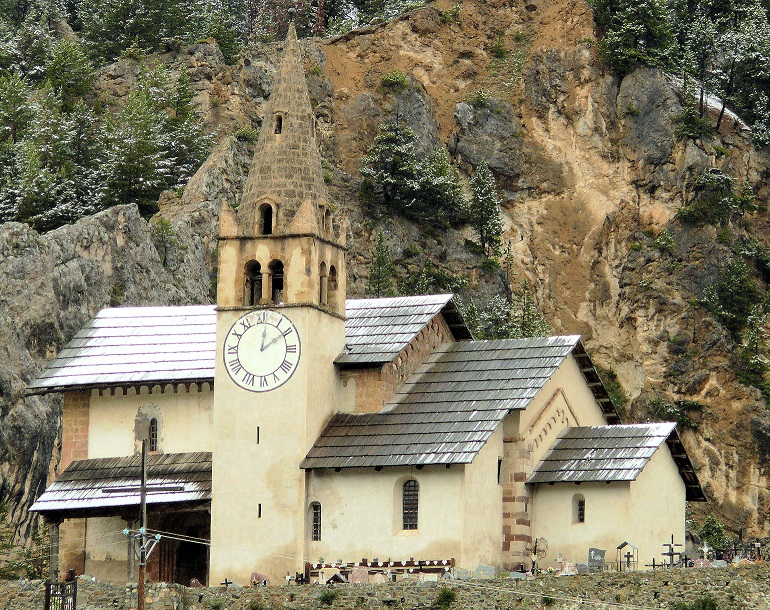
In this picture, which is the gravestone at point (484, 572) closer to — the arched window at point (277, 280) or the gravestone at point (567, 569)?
the gravestone at point (567, 569)

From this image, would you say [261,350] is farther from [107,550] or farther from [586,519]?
[586,519]

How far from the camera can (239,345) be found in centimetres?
8188

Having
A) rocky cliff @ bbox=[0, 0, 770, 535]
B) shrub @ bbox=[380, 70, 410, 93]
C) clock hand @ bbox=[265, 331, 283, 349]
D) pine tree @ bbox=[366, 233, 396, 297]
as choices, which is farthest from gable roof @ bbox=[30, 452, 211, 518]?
shrub @ bbox=[380, 70, 410, 93]

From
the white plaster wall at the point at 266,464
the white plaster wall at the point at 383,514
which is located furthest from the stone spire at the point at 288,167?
the white plaster wall at the point at 383,514

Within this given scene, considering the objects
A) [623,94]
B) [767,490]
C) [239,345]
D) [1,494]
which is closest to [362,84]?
[623,94]

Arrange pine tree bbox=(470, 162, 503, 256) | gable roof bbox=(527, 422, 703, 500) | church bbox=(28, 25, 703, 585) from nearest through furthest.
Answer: church bbox=(28, 25, 703, 585), gable roof bbox=(527, 422, 703, 500), pine tree bbox=(470, 162, 503, 256)

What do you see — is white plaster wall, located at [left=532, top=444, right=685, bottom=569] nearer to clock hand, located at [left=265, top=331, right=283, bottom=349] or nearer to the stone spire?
clock hand, located at [left=265, top=331, right=283, bottom=349]

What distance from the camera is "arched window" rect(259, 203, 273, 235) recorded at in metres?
82.9

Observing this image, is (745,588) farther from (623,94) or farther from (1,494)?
(623,94)

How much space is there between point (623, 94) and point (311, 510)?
201 ft

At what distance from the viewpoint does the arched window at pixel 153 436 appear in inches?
3369

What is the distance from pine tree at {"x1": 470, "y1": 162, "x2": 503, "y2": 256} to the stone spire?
1717 inches

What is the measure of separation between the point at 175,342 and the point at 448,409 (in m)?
13.5

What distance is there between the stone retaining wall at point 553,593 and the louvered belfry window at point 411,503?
237 inches
